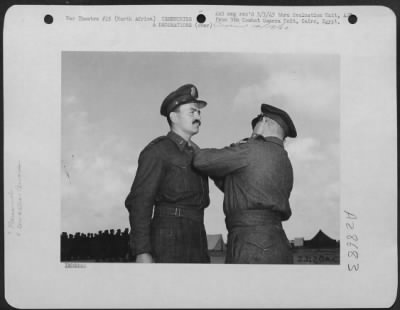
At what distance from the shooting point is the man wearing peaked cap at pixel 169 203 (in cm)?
186

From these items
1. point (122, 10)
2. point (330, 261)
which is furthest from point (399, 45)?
point (122, 10)

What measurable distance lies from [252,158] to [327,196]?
1.06 ft

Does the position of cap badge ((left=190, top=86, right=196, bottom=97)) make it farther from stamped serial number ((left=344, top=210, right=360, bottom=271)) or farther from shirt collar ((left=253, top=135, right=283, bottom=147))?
stamped serial number ((left=344, top=210, right=360, bottom=271))

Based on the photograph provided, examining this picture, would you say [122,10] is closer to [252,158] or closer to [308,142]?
[252,158]

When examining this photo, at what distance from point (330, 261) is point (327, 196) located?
9.6 inches

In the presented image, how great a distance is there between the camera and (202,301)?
6.17 feet

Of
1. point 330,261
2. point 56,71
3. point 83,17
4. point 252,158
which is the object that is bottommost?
point 330,261

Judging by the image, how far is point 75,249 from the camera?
1902 millimetres

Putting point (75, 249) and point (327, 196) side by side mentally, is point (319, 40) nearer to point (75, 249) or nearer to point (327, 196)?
point (327, 196)

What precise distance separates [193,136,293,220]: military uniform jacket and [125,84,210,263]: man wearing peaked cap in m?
0.07

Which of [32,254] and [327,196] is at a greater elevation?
[327,196]

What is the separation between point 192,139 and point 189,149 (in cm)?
4

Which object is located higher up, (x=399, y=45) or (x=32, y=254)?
(x=399, y=45)

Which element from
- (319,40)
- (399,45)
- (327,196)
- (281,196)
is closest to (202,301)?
(281,196)
